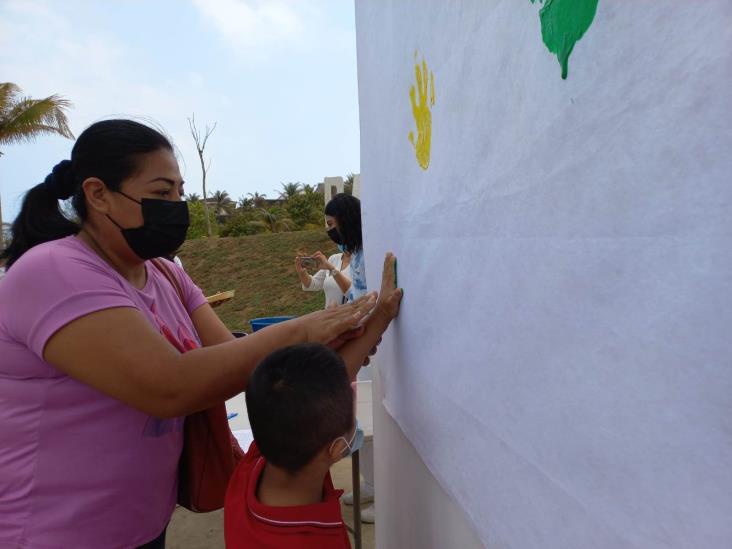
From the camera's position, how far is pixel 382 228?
1.57 meters

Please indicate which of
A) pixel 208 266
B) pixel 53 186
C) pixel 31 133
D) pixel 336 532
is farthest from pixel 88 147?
pixel 208 266

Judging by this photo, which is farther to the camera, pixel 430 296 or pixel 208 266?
pixel 208 266

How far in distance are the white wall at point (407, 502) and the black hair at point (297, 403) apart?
0.25 meters

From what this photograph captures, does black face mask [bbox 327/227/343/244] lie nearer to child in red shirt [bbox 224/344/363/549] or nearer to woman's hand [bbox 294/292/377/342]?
woman's hand [bbox 294/292/377/342]

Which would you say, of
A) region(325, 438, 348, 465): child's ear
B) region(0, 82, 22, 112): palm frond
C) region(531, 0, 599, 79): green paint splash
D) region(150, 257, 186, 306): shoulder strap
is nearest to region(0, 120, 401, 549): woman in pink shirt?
region(150, 257, 186, 306): shoulder strap

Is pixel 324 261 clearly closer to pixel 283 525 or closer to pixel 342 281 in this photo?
pixel 342 281

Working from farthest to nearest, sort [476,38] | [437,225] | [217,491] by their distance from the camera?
[217,491], [437,225], [476,38]

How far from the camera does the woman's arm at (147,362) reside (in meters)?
1.03

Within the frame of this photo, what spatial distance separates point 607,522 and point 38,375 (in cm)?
101

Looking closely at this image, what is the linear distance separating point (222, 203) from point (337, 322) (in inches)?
1279

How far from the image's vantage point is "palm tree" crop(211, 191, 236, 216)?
32.2 m

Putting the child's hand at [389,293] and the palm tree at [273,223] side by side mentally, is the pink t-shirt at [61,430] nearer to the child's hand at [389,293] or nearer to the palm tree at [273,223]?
the child's hand at [389,293]

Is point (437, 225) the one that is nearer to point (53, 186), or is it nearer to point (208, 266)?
point (53, 186)

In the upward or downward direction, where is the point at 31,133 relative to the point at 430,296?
upward
